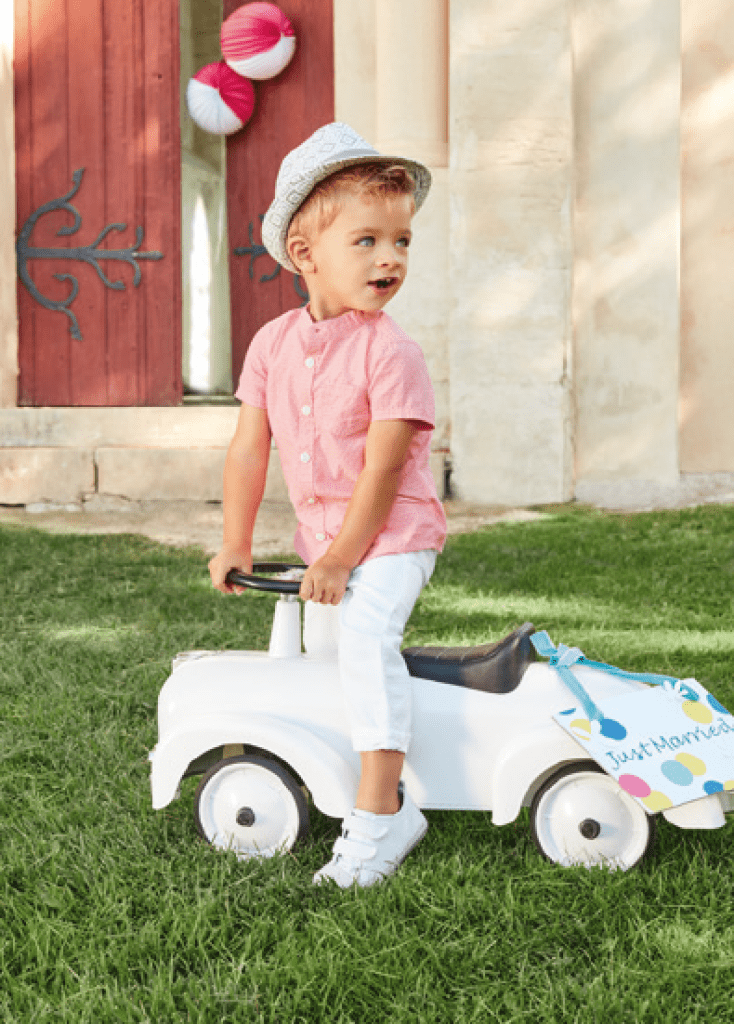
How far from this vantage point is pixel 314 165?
1818 millimetres

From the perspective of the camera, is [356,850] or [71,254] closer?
[356,850]

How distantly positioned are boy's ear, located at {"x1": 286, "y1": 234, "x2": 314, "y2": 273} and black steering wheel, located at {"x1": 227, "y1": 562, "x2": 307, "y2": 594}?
505 mm

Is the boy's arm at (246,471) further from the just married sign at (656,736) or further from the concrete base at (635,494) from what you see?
the concrete base at (635,494)

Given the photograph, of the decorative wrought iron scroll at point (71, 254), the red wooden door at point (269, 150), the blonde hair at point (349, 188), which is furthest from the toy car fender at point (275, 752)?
the decorative wrought iron scroll at point (71, 254)

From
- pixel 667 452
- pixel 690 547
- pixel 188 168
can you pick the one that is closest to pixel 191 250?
pixel 188 168

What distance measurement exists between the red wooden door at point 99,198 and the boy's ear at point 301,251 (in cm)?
489

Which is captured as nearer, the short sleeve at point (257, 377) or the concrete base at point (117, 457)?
the short sleeve at point (257, 377)

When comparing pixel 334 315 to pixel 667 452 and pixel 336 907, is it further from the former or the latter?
pixel 667 452

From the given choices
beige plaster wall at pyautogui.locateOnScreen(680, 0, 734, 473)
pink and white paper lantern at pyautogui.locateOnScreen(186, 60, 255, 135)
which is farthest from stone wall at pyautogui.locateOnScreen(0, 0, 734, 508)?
pink and white paper lantern at pyautogui.locateOnScreen(186, 60, 255, 135)

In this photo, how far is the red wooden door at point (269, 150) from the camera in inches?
256

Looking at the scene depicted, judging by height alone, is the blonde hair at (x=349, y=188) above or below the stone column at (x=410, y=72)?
below

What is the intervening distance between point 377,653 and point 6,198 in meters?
5.78

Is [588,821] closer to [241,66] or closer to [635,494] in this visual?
[635,494]

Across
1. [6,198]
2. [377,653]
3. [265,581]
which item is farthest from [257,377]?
[6,198]
